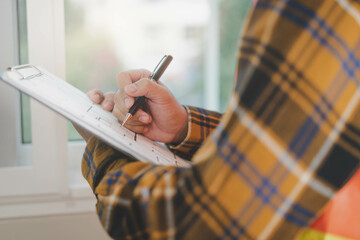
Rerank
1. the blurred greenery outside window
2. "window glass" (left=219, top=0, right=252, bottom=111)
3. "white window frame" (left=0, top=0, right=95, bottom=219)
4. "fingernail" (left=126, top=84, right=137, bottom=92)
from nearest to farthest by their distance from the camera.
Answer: "fingernail" (left=126, top=84, right=137, bottom=92)
"white window frame" (left=0, top=0, right=95, bottom=219)
the blurred greenery outside window
"window glass" (left=219, top=0, right=252, bottom=111)

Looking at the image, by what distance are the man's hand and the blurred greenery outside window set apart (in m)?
0.46

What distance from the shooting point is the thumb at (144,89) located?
656 millimetres

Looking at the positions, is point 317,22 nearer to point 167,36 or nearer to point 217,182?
point 217,182

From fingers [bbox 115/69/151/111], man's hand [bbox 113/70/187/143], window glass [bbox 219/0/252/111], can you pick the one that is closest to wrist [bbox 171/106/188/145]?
man's hand [bbox 113/70/187/143]

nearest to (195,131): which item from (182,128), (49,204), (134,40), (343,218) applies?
(182,128)

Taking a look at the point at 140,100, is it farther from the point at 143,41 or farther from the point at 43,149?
the point at 143,41

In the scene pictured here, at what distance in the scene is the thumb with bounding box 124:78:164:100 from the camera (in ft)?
2.15

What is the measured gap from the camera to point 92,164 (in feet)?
1.72

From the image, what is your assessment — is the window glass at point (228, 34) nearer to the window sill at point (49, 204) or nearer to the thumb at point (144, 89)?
the window sill at point (49, 204)

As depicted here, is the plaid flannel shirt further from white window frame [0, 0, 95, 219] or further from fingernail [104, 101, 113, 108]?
white window frame [0, 0, 95, 219]

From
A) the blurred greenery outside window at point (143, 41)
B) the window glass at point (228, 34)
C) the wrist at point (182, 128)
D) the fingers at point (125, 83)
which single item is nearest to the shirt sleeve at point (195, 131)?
the wrist at point (182, 128)

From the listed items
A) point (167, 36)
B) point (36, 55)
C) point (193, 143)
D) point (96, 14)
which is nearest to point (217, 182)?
point (193, 143)

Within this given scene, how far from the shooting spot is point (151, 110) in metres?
0.75

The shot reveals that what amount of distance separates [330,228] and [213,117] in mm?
377
